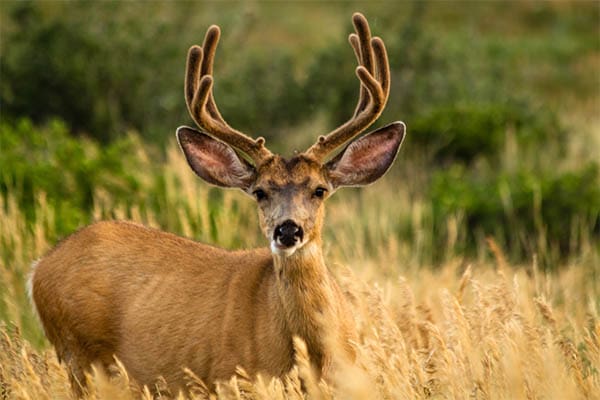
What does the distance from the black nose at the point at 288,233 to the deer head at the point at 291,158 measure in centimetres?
21

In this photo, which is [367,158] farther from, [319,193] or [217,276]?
[217,276]

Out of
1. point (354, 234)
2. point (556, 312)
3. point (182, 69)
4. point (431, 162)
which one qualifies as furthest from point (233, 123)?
point (556, 312)

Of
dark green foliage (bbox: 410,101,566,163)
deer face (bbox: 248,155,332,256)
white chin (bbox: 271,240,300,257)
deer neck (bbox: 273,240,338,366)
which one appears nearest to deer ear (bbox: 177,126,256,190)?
deer face (bbox: 248,155,332,256)

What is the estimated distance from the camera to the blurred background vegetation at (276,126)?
1005 centimetres

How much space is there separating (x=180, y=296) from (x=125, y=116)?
983 centimetres

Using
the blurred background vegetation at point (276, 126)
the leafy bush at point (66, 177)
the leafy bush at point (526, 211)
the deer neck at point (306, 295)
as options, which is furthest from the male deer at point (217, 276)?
the leafy bush at point (526, 211)

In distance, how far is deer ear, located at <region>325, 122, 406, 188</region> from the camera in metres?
6.27

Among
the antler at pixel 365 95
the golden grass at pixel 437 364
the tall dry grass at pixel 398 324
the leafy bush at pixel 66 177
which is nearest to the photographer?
the golden grass at pixel 437 364

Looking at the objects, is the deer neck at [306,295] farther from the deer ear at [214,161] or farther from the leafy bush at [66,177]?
the leafy bush at [66,177]

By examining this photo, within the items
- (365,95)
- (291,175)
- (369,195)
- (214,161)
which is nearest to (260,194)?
(291,175)

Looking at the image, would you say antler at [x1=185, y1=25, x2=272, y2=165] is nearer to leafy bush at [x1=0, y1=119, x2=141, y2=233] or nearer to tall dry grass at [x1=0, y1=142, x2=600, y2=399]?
tall dry grass at [x1=0, y1=142, x2=600, y2=399]

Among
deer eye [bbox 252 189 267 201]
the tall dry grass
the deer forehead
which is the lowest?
the tall dry grass

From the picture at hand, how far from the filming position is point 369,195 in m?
12.8

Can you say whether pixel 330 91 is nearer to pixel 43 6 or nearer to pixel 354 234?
pixel 43 6
